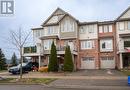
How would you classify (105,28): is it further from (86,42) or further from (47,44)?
(47,44)

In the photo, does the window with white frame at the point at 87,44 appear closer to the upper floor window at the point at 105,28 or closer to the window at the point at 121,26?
the upper floor window at the point at 105,28

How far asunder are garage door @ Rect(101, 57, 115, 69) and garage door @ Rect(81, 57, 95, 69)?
5.84 ft

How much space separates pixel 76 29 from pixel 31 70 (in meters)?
10.6

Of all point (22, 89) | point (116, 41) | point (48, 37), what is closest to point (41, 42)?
point (48, 37)

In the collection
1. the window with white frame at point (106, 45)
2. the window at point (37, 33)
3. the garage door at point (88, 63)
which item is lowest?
the garage door at point (88, 63)

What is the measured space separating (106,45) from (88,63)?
454 centimetres

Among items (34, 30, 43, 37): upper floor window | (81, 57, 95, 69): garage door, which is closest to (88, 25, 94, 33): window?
(81, 57, 95, 69): garage door

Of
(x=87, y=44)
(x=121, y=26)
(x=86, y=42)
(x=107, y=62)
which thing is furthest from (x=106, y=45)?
(x=121, y=26)

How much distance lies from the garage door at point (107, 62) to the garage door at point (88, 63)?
5.84 ft

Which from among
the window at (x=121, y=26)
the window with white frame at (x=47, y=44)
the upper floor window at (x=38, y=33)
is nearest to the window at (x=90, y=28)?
the window at (x=121, y=26)

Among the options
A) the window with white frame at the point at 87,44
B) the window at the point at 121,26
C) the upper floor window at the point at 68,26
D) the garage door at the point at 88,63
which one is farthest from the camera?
the window with white frame at the point at 87,44

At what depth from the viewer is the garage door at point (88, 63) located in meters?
44.2

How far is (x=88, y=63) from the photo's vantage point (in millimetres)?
44531

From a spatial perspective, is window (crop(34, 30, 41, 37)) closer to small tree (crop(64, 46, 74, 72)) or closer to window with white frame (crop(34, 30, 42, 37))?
window with white frame (crop(34, 30, 42, 37))
